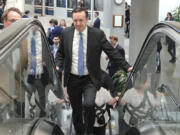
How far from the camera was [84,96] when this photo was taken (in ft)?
15.2

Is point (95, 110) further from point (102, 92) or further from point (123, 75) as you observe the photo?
point (123, 75)

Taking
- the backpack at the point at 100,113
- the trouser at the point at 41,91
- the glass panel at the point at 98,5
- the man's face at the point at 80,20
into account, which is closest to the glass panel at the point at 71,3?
the glass panel at the point at 98,5

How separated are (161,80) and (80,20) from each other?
A: 1479mm

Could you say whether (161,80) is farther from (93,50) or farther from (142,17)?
(142,17)

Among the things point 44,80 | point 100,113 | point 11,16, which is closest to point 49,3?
point 100,113

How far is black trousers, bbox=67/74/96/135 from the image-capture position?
458 cm

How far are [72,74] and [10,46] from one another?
2.45 meters

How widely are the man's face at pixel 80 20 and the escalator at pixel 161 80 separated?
0.83m

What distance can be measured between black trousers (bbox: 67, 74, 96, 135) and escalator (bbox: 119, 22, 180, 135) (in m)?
0.57

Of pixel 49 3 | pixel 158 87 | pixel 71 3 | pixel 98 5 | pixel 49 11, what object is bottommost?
pixel 158 87

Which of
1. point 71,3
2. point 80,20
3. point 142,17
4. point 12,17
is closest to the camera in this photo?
point 12,17

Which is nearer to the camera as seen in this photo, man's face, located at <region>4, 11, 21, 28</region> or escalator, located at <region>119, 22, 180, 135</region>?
escalator, located at <region>119, 22, 180, 135</region>

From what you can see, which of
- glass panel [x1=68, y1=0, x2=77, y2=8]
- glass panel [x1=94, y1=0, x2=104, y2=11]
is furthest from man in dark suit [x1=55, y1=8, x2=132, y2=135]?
glass panel [x1=68, y1=0, x2=77, y2=8]

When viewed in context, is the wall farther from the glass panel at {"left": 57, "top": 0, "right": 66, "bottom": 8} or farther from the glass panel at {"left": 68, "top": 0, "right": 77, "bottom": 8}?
the glass panel at {"left": 57, "top": 0, "right": 66, "bottom": 8}
